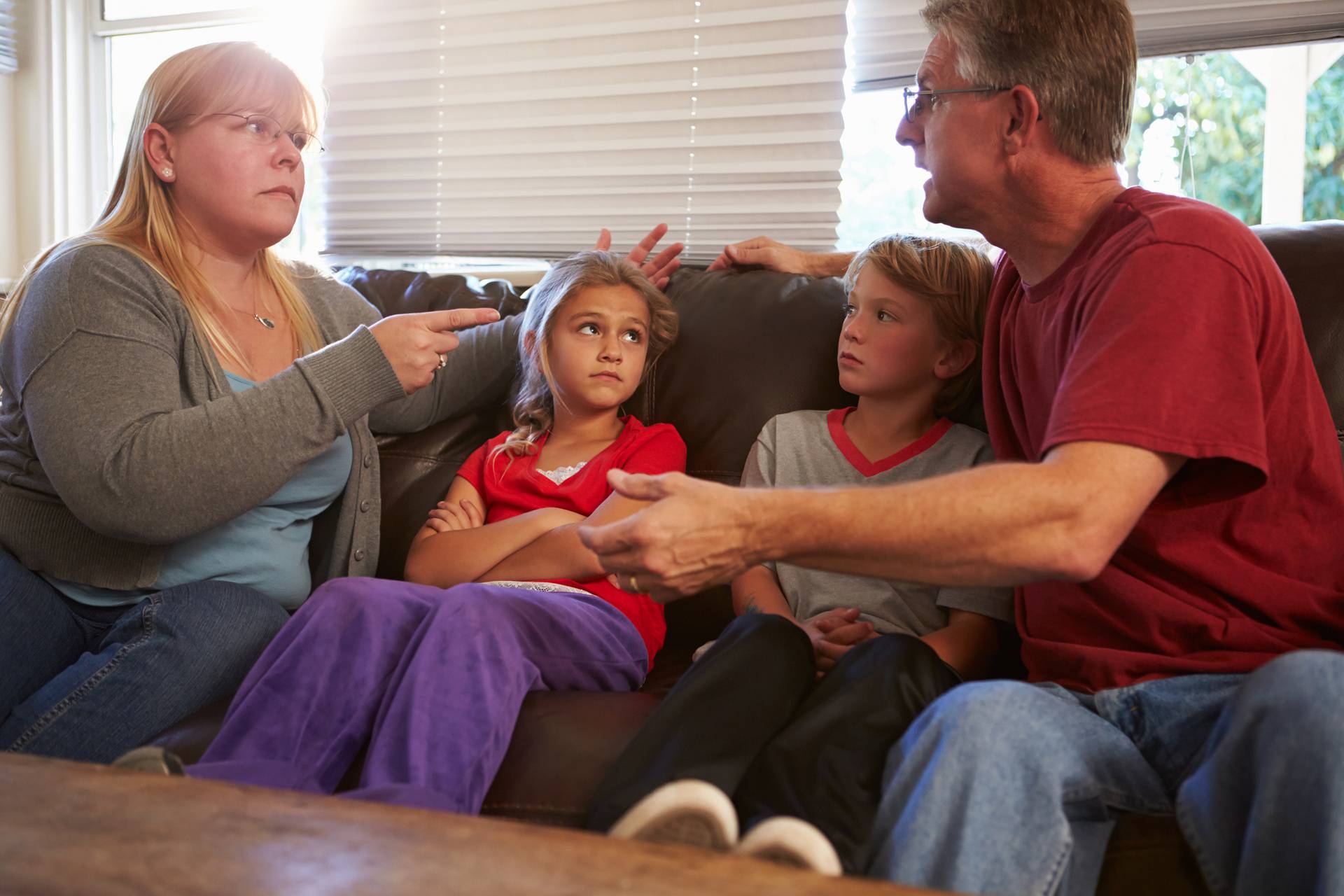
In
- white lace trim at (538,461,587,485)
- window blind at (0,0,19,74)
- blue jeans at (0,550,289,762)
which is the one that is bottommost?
blue jeans at (0,550,289,762)

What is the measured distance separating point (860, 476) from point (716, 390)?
0.34 meters

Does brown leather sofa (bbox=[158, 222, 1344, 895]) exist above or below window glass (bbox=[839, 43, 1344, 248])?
below

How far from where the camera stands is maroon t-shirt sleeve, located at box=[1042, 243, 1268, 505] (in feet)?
3.43

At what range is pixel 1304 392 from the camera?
1212mm

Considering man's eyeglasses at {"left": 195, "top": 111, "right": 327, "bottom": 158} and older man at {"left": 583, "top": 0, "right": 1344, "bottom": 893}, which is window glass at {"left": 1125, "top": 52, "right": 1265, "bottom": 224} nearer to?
older man at {"left": 583, "top": 0, "right": 1344, "bottom": 893}

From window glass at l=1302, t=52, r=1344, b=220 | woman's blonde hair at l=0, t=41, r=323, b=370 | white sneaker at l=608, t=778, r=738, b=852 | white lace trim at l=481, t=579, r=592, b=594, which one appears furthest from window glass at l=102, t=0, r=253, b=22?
white sneaker at l=608, t=778, r=738, b=852

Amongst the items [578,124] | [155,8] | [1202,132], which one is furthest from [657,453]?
[155,8]

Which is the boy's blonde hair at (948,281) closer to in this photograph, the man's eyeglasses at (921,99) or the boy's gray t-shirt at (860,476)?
the boy's gray t-shirt at (860,476)

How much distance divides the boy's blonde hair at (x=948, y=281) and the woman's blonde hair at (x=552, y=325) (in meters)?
0.42

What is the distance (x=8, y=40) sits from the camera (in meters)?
3.18

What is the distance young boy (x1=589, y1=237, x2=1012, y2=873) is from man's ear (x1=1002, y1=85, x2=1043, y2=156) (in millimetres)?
357

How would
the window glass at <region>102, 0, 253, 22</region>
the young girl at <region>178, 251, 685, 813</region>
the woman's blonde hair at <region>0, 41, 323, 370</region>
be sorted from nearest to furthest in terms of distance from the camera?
1. the young girl at <region>178, 251, 685, 813</region>
2. the woman's blonde hair at <region>0, 41, 323, 370</region>
3. the window glass at <region>102, 0, 253, 22</region>

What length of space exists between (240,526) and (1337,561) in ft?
5.01

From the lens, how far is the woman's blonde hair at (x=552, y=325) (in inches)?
75.1
